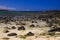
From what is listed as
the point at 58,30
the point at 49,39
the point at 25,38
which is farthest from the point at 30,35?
the point at 58,30

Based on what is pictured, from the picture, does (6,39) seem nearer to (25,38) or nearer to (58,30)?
(25,38)

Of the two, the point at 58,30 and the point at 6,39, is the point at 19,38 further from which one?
the point at 58,30

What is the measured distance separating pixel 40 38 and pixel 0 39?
6.38 ft

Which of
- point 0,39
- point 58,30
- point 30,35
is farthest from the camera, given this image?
point 58,30

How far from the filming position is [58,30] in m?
9.35

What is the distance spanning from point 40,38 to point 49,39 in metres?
0.48

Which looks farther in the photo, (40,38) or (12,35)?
(12,35)

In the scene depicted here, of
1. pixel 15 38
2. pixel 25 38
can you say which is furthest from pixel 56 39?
pixel 15 38

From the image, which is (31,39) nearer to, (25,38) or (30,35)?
(25,38)

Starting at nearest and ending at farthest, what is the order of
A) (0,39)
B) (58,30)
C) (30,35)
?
(0,39) < (30,35) < (58,30)

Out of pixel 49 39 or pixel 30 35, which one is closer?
pixel 49 39

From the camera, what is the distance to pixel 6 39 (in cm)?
737

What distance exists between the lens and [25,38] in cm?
760

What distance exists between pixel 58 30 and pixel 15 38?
9.86 feet
